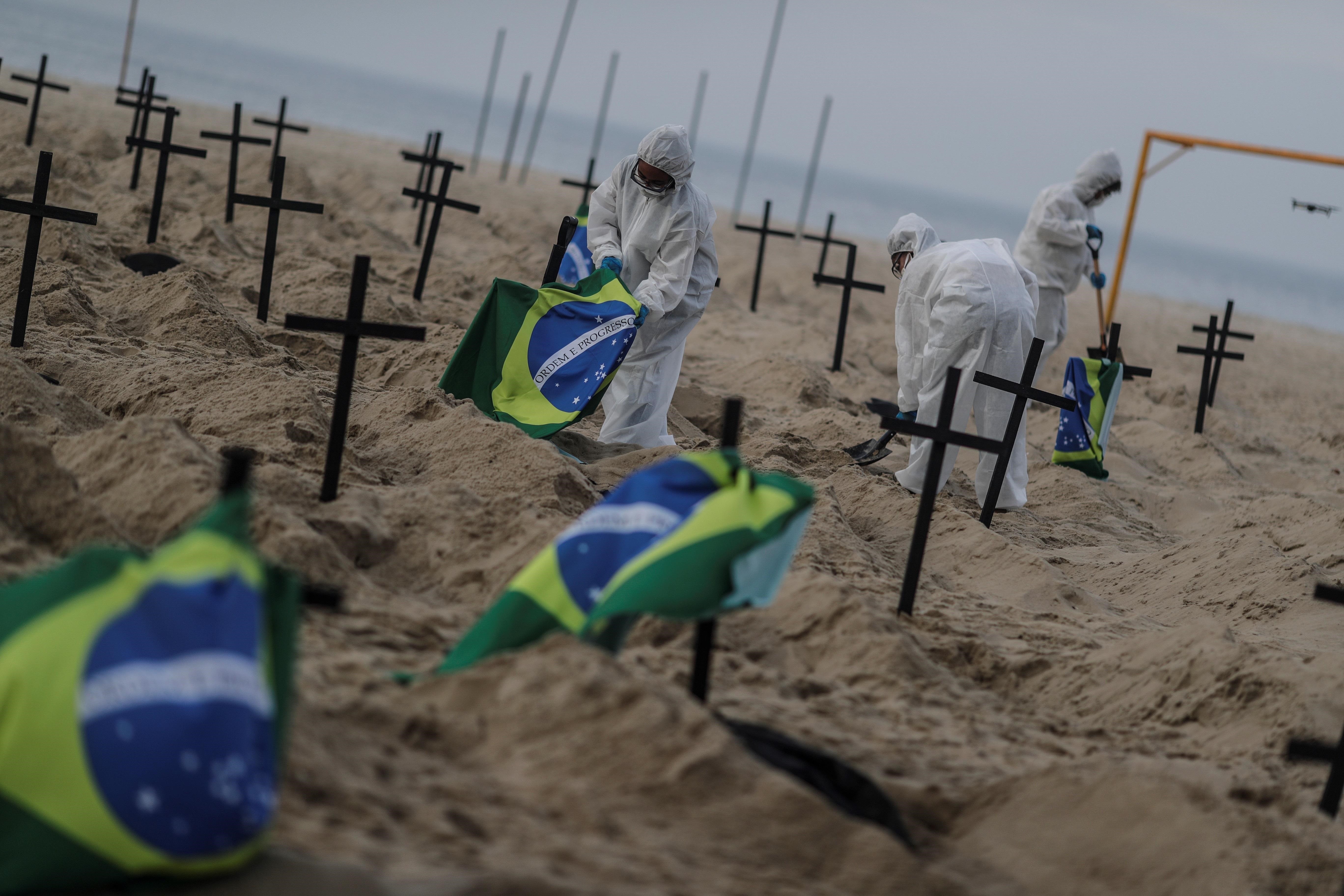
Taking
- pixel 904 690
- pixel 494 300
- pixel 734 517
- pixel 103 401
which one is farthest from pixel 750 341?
pixel 734 517

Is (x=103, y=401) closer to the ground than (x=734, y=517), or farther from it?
closer to the ground

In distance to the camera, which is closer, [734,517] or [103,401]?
[734,517]

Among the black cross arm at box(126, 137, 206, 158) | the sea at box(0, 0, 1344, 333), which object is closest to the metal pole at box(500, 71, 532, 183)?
the sea at box(0, 0, 1344, 333)

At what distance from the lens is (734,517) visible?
3035 mm

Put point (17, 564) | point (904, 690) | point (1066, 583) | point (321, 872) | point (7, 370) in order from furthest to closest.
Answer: point (1066, 583) → point (7, 370) → point (904, 690) → point (17, 564) → point (321, 872)

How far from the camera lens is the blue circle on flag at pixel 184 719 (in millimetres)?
2102

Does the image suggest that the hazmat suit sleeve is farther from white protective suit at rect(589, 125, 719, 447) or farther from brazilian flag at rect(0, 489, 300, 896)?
brazilian flag at rect(0, 489, 300, 896)

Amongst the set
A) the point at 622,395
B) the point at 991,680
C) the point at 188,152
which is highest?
the point at 188,152

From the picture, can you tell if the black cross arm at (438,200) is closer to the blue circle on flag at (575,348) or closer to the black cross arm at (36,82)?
the blue circle on flag at (575,348)

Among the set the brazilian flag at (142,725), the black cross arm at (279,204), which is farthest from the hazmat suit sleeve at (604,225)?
the brazilian flag at (142,725)

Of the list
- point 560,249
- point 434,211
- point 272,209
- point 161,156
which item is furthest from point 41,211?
point 434,211

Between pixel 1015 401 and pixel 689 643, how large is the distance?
3.38m

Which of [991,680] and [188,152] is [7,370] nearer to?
[991,680]

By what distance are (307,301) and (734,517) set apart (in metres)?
6.61
